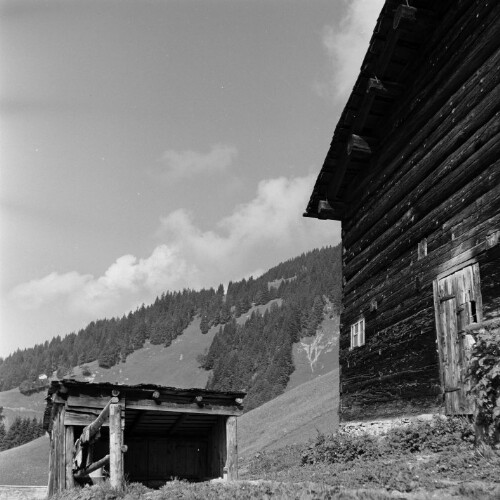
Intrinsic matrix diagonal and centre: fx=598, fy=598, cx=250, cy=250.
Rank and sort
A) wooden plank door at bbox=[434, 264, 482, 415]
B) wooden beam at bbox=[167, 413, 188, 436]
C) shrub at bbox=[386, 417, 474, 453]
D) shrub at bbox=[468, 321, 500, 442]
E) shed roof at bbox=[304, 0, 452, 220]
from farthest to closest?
wooden beam at bbox=[167, 413, 188, 436]
shed roof at bbox=[304, 0, 452, 220]
wooden plank door at bbox=[434, 264, 482, 415]
shrub at bbox=[386, 417, 474, 453]
shrub at bbox=[468, 321, 500, 442]

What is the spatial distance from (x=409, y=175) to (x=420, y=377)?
505cm

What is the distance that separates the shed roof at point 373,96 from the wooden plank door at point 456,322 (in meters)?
6.09

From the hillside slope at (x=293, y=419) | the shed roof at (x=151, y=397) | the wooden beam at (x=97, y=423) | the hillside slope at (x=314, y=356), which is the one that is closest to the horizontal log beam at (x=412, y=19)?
the shed roof at (x=151, y=397)

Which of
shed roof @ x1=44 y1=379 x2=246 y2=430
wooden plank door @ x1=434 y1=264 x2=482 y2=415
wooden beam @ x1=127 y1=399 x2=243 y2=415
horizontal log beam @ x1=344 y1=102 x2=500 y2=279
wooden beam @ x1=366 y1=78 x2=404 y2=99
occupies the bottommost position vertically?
wooden beam @ x1=127 y1=399 x2=243 y2=415

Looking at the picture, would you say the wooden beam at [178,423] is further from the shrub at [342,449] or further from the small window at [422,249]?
the small window at [422,249]

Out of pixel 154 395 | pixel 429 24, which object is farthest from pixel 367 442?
pixel 429 24

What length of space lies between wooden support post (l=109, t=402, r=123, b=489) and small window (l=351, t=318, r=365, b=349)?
7497 millimetres

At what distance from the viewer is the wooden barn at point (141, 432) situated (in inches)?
567

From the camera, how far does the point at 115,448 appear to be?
490 inches

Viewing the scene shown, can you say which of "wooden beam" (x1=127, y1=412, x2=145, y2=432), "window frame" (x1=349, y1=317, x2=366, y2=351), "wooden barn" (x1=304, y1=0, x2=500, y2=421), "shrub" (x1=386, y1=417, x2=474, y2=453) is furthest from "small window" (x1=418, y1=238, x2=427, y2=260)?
"wooden beam" (x1=127, y1=412, x2=145, y2=432)

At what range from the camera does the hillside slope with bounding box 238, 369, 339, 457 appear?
37719mm

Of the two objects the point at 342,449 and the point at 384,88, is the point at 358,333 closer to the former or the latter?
the point at 342,449

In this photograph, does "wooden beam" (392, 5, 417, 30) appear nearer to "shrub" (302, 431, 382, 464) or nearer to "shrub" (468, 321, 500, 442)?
"shrub" (468, 321, 500, 442)

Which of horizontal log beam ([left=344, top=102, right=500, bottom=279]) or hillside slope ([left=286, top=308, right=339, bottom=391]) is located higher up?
hillside slope ([left=286, top=308, right=339, bottom=391])
